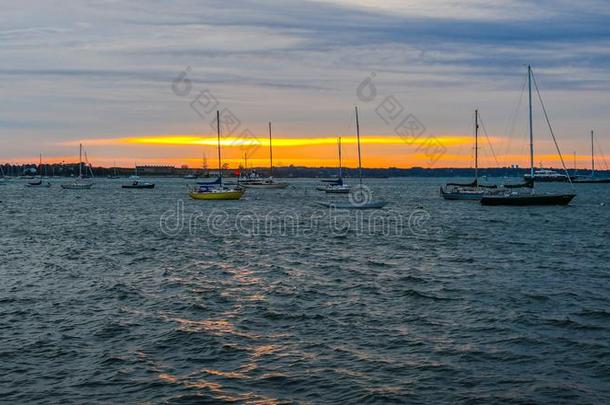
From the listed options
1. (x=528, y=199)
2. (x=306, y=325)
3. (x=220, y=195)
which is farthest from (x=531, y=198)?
(x=306, y=325)

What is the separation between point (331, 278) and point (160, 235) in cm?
2732

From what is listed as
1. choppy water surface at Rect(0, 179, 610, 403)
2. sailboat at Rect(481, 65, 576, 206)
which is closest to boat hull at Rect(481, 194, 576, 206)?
sailboat at Rect(481, 65, 576, 206)

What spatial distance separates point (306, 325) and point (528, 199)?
73409mm

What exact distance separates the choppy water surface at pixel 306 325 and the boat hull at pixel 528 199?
47.1 m

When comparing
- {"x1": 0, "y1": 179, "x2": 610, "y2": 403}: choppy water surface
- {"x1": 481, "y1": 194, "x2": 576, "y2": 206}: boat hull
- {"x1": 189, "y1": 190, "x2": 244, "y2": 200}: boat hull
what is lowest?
{"x1": 0, "y1": 179, "x2": 610, "y2": 403}: choppy water surface

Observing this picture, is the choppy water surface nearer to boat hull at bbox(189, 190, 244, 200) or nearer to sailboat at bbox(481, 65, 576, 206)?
sailboat at bbox(481, 65, 576, 206)

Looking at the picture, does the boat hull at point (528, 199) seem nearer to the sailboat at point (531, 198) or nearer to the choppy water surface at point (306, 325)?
the sailboat at point (531, 198)

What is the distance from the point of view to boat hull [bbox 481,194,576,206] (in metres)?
89.9

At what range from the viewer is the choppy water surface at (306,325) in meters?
16.3

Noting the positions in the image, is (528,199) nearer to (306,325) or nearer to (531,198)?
(531,198)

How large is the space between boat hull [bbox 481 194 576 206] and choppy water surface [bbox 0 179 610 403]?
47.1 m

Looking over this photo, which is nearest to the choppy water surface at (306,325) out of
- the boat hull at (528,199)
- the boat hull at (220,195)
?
the boat hull at (528,199)

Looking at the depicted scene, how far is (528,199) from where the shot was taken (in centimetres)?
8988

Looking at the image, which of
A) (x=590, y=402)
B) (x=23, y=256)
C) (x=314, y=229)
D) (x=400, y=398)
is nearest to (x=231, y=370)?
(x=400, y=398)
